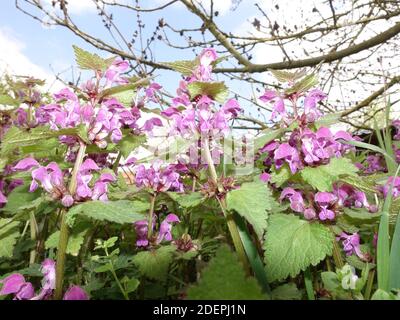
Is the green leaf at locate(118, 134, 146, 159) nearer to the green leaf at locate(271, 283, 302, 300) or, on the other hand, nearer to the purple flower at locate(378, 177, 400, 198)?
the green leaf at locate(271, 283, 302, 300)

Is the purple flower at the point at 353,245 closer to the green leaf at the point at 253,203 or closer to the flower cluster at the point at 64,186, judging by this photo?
the green leaf at the point at 253,203

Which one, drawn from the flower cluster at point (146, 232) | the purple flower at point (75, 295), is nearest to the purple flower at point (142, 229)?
the flower cluster at point (146, 232)

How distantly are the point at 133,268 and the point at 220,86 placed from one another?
779 millimetres

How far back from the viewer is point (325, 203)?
3.78 feet

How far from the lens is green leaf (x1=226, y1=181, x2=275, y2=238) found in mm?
926

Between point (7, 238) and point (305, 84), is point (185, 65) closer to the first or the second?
point (305, 84)

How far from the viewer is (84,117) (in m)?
1.18

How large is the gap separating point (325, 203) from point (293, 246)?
0.18 meters

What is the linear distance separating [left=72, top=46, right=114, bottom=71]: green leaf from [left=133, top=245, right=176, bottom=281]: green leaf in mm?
590

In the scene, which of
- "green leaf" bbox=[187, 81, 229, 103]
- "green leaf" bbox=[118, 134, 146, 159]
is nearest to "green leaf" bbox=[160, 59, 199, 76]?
"green leaf" bbox=[187, 81, 229, 103]

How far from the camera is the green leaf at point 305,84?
3.89ft

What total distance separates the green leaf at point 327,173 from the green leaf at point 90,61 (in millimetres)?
681

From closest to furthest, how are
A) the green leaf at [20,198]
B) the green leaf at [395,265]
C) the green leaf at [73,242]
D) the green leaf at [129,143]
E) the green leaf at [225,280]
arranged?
the green leaf at [225,280] → the green leaf at [395,265] → the green leaf at [73,242] → the green leaf at [129,143] → the green leaf at [20,198]

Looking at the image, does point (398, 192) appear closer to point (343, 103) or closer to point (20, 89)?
point (20, 89)
